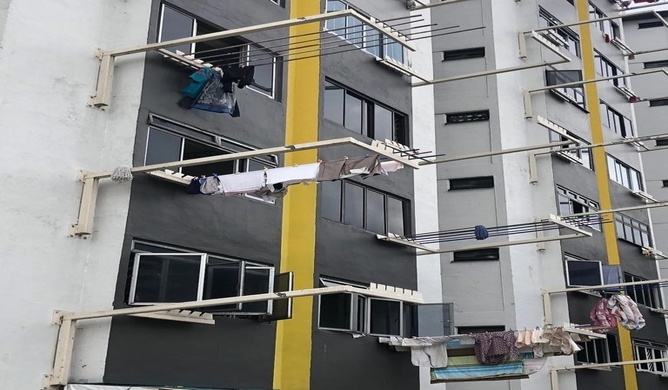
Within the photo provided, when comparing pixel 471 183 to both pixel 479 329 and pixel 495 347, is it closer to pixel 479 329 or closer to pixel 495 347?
pixel 479 329

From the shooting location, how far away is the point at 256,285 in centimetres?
1484

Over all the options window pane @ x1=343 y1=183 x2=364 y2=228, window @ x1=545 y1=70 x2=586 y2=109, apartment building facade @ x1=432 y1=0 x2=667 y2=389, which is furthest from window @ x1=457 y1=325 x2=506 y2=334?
window @ x1=545 y1=70 x2=586 y2=109

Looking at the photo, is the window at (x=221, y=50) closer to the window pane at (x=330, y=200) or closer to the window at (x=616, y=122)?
the window pane at (x=330, y=200)

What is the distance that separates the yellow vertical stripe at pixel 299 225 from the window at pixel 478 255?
25.3ft

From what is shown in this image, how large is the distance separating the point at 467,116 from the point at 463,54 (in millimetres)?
2452

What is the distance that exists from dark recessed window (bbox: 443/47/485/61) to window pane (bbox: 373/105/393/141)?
611cm

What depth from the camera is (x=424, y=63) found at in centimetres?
2208

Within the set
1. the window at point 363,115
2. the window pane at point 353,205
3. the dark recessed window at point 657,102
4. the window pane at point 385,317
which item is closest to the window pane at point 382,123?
the window at point 363,115

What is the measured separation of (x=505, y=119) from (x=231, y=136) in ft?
38.4

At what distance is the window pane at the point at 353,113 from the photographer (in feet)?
62.4

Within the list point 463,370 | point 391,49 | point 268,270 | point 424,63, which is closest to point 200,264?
point 268,270

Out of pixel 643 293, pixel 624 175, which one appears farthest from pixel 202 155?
pixel 624 175

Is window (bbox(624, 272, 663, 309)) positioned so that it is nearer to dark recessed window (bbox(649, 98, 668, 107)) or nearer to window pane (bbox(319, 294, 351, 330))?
dark recessed window (bbox(649, 98, 668, 107))

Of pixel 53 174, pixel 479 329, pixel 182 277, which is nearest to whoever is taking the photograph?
pixel 53 174
